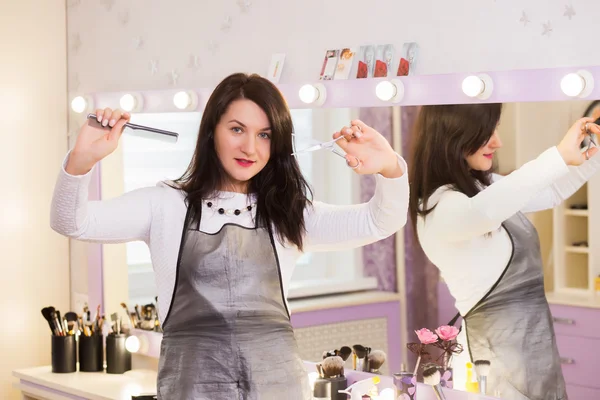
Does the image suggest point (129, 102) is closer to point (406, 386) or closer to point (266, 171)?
point (266, 171)

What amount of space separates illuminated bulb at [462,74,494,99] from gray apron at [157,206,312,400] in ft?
1.43

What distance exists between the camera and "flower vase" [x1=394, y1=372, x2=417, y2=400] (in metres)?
1.72

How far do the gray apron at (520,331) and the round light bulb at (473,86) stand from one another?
0.22 m

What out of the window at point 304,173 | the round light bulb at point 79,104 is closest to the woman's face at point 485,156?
the window at point 304,173

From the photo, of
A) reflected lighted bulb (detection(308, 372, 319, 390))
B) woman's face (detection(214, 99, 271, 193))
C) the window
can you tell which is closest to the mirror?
the window

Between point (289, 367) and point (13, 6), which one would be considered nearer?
point (289, 367)

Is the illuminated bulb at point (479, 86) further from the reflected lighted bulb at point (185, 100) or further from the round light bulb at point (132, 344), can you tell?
the round light bulb at point (132, 344)

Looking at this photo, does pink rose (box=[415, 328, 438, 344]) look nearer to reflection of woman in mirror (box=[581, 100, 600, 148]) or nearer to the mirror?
the mirror

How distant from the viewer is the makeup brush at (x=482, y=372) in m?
1.68

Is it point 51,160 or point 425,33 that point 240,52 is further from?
point 51,160

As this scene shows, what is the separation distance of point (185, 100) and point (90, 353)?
699 millimetres

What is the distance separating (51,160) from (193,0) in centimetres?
67

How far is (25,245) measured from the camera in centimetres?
255

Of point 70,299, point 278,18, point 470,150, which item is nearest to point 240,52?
point 278,18
